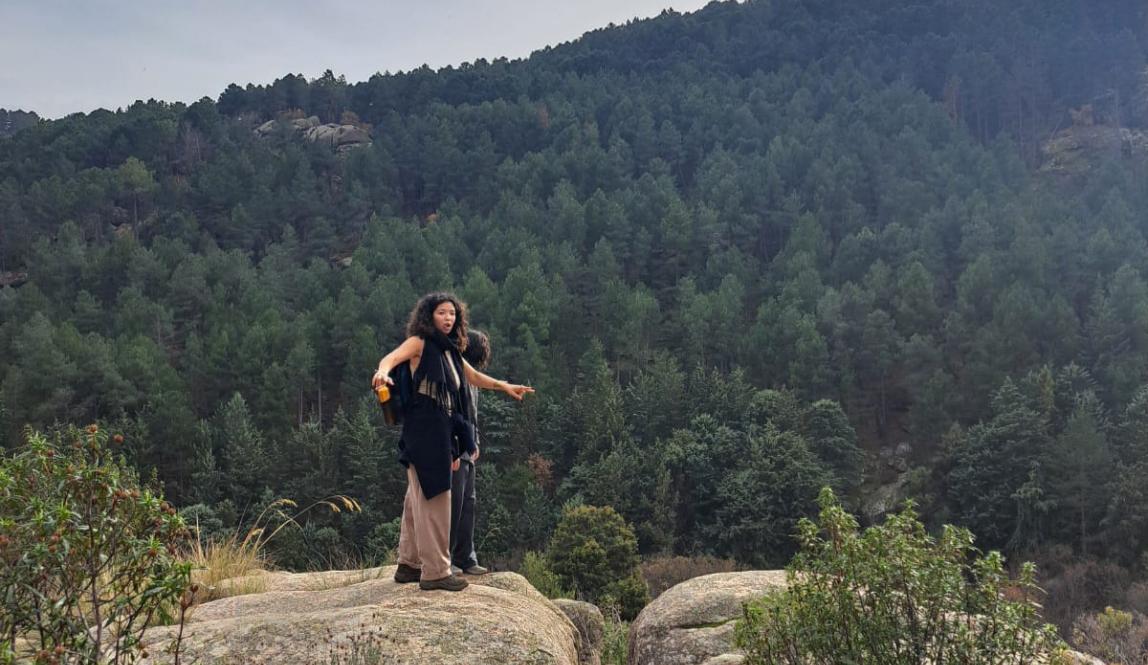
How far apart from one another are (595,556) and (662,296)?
36.2 metres

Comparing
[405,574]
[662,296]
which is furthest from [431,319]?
[662,296]

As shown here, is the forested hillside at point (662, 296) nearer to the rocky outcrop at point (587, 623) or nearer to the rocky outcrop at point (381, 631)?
the rocky outcrop at point (587, 623)

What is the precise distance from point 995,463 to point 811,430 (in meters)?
8.79

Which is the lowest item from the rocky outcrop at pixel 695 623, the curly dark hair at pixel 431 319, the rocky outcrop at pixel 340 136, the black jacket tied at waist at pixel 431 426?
the rocky outcrop at pixel 695 623

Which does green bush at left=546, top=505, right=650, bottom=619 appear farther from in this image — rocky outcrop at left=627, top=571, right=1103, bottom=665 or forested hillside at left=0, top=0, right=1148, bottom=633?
rocky outcrop at left=627, top=571, right=1103, bottom=665

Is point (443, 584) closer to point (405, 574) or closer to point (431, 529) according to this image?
point (431, 529)

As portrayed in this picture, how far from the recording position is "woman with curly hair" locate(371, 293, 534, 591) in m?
4.84

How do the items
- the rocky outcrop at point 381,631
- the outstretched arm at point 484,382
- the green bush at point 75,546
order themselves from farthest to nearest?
the outstretched arm at point 484,382 → the rocky outcrop at point 381,631 → the green bush at point 75,546

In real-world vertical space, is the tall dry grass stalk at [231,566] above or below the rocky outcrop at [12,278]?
below

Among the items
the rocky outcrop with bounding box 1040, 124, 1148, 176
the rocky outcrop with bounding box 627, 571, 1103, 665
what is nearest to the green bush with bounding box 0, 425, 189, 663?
the rocky outcrop with bounding box 627, 571, 1103, 665

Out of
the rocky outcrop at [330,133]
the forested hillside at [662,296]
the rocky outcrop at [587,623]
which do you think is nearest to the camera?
the rocky outcrop at [587,623]

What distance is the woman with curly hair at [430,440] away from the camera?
4.84m

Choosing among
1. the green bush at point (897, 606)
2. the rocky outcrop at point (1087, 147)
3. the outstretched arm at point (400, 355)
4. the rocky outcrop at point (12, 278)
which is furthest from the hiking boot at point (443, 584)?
the rocky outcrop at point (1087, 147)

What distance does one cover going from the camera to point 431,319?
202 inches
